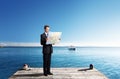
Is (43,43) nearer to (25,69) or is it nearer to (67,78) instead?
(67,78)

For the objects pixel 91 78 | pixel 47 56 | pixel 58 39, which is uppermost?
pixel 58 39

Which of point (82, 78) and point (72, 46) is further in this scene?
point (72, 46)

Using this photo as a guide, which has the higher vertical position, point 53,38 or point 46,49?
point 53,38

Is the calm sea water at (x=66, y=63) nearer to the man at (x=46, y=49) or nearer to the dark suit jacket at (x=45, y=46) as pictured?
the man at (x=46, y=49)

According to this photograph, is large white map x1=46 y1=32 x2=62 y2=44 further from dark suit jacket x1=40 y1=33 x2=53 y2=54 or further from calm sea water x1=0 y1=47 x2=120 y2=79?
calm sea water x1=0 y1=47 x2=120 y2=79

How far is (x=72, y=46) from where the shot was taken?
191 metres

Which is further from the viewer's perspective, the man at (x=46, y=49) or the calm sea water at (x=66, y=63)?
the calm sea water at (x=66, y=63)

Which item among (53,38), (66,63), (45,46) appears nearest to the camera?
(53,38)

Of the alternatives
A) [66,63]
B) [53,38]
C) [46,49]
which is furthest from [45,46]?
[66,63]

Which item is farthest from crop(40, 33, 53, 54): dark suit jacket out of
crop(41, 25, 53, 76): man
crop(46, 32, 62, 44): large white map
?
crop(46, 32, 62, 44): large white map

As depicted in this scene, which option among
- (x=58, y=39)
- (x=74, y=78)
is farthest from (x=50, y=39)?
(x=74, y=78)

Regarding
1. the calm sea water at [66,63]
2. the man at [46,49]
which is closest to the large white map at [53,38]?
the man at [46,49]

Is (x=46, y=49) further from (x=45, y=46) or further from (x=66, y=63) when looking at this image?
(x=66, y=63)

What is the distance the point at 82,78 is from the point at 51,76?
172cm
